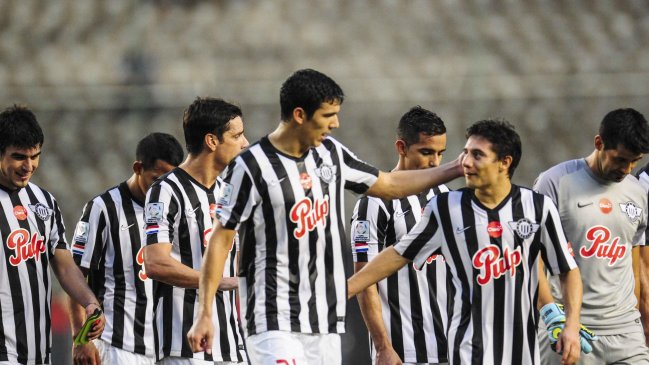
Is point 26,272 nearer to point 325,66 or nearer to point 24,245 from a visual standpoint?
point 24,245

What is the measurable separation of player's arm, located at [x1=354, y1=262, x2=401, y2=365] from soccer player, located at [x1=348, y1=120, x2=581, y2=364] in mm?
667

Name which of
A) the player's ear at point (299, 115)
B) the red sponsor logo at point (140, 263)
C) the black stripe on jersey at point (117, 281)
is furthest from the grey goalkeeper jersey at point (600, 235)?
the black stripe on jersey at point (117, 281)

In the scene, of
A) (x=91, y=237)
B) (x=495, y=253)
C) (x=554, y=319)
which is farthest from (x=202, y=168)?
(x=554, y=319)

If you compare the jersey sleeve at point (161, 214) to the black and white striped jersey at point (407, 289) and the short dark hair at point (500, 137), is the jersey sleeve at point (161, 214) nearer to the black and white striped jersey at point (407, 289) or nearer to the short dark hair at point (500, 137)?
the black and white striped jersey at point (407, 289)

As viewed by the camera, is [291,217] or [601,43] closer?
[291,217]

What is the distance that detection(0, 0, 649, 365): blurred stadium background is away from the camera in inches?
462

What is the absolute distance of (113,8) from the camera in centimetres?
1270

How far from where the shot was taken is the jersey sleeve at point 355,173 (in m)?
5.43

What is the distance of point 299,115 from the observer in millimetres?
5199

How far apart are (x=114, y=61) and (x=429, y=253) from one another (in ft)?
24.7

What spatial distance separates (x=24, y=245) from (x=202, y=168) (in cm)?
98

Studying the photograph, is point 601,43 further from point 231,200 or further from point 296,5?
point 231,200

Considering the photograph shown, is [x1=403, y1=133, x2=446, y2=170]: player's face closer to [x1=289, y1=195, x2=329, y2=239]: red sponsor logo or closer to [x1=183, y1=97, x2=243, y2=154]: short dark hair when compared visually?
[x1=183, y1=97, x2=243, y2=154]: short dark hair

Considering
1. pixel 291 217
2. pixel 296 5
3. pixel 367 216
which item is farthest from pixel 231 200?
pixel 296 5
